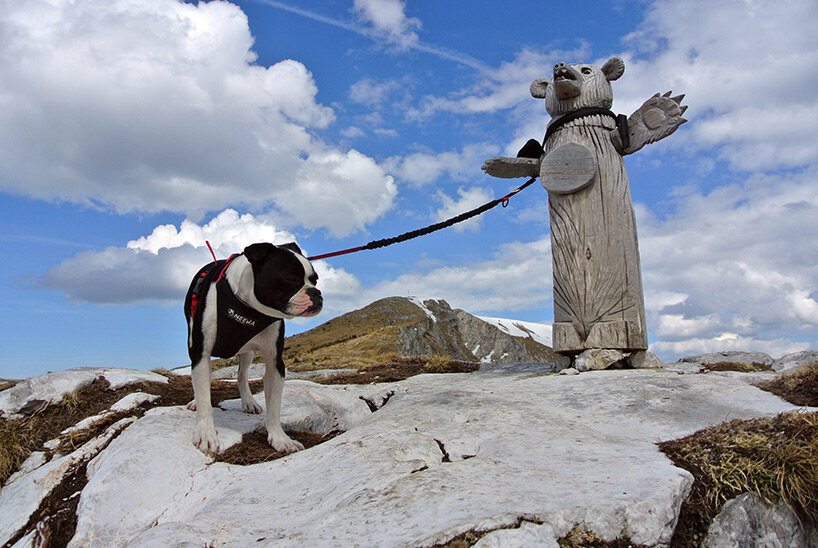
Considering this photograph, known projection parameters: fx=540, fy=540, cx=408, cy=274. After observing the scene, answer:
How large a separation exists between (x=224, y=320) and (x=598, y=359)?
17.9ft

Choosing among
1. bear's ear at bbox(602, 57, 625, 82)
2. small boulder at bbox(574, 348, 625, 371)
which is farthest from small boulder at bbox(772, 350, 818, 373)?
Result: bear's ear at bbox(602, 57, 625, 82)

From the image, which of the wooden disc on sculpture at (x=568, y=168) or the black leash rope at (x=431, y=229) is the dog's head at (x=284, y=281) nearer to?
the black leash rope at (x=431, y=229)

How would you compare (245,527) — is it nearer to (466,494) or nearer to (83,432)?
(466,494)

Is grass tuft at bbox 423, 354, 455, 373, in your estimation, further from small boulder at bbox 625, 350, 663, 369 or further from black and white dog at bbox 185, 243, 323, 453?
black and white dog at bbox 185, 243, 323, 453

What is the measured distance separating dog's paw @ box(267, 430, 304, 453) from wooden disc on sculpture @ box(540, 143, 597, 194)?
5664mm

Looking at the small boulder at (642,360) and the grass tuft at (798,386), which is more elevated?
the small boulder at (642,360)

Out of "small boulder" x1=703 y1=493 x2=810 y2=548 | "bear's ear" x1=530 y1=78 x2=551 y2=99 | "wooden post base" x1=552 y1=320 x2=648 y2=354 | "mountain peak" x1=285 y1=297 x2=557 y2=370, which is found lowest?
"small boulder" x1=703 y1=493 x2=810 y2=548

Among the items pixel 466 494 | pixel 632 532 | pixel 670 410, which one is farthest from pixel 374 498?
pixel 670 410

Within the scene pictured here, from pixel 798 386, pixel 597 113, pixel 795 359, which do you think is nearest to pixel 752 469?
pixel 798 386

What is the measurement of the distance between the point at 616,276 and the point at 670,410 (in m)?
3.01

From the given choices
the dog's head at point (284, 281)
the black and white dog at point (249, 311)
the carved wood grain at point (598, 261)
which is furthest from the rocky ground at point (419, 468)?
the dog's head at point (284, 281)

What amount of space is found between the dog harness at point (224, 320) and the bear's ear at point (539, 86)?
6.54 metres

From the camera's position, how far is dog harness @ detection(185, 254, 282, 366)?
213 inches

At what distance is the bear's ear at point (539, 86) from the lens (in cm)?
973
